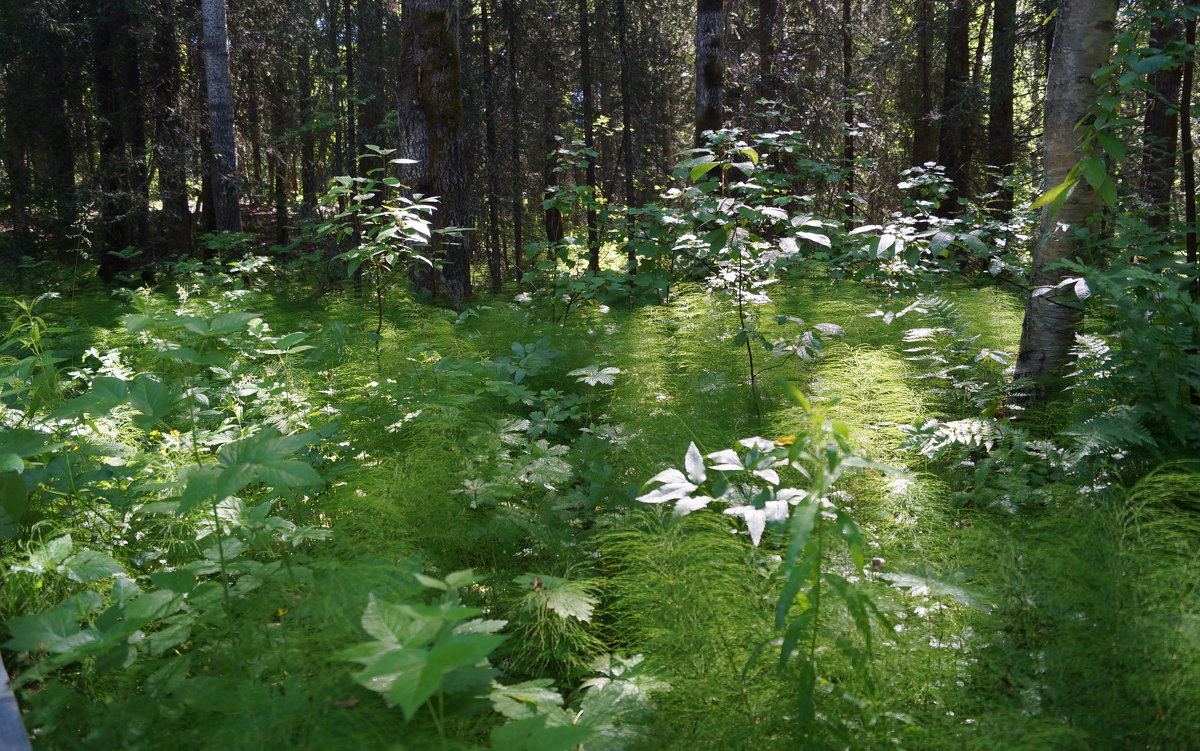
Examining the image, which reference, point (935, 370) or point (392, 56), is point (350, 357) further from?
point (392, 56)

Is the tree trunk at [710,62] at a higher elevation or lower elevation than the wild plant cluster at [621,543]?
higher

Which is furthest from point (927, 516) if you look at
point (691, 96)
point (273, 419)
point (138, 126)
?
point (691, 96)

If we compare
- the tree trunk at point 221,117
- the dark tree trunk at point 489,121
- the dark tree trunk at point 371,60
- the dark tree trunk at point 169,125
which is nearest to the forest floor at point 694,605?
the tree trunk at point 221,117

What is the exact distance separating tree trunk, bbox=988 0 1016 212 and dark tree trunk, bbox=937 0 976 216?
0.43 m

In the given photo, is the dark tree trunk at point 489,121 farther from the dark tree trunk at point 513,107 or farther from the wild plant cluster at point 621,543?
the wild plant cluster at point 621,543

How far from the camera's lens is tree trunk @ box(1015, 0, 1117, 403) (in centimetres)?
274

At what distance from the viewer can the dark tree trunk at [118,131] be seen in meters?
9.38

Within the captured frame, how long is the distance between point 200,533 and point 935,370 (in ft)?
11.0

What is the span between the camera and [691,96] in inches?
689

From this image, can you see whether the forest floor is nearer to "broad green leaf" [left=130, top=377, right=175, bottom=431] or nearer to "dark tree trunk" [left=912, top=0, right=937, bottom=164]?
"broad green leaf" [left=130, top=377, right=175, bottom=431]

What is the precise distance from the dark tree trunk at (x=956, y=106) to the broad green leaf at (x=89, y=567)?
1055 centimetres

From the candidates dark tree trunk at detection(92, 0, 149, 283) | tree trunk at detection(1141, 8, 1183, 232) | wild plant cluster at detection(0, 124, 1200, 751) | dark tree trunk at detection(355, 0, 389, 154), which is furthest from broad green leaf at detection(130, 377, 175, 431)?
dark tree trunk at detection(355, 0, 389, 154)

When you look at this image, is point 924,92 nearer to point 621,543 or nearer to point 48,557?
point 621,543

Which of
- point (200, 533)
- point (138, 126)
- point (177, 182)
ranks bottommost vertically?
point (200, 533)
